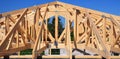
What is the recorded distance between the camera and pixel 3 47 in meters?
8.75

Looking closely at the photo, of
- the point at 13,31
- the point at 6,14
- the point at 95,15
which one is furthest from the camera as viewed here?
the point at 95,15

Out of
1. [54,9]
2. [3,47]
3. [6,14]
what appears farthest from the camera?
[54,9]

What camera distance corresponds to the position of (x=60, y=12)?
43.2 ft

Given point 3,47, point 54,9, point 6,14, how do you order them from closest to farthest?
point 3,47 < point 6,14 < point 54,9

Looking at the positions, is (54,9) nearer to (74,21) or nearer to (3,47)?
(74,21)

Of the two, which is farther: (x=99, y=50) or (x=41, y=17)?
(x=41, y=17)

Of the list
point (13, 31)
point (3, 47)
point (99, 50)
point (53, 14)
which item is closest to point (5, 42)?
point (3, 47)

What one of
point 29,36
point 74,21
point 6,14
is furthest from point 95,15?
point 6,14

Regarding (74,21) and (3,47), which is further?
(74,21)

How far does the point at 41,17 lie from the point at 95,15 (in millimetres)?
2624

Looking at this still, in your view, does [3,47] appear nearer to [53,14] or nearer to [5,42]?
[5,42]

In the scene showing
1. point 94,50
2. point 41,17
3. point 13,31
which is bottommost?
point 94,50

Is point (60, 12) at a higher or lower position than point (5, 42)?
higher

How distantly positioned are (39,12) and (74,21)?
5.66 feet
